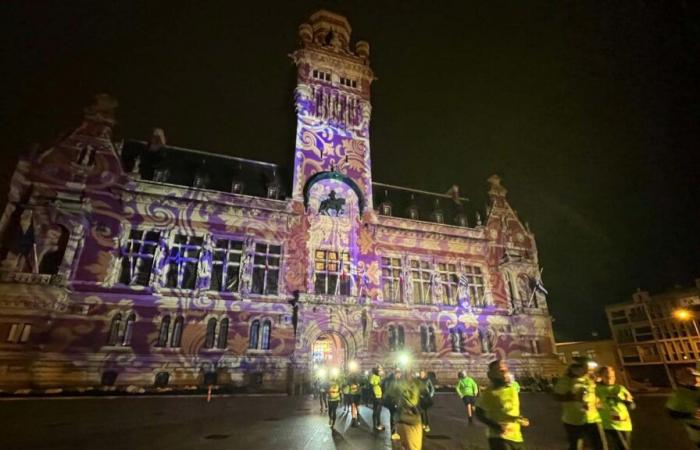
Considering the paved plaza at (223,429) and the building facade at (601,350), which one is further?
the building facade at (601,350)

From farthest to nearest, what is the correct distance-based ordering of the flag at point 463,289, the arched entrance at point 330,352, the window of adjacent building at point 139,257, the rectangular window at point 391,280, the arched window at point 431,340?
the flag at point 463,289 < the rectangular window at point 391,280 < the arched window at point 431,340 < the arched entrance at point 330,352 < the window of adjacent building at point 139,257

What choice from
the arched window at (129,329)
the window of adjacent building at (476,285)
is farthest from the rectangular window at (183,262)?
the window of adjacent building at (476,285)

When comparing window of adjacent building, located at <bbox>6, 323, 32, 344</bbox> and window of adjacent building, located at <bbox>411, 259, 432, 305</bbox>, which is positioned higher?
window of adjacent building, located at <bbox>411, 259, 432, 305</bbox>

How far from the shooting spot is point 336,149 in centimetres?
3066

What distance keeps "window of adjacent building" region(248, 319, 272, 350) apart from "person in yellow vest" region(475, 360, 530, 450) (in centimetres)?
1998

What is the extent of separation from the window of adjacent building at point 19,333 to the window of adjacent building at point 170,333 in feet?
21.6

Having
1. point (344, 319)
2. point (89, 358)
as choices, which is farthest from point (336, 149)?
point (89, 358)

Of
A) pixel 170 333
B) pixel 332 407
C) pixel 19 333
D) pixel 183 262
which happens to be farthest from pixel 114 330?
pixel 332 407

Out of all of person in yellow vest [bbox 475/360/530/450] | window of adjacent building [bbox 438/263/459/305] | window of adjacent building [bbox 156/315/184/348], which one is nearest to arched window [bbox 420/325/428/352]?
window of adjacent building [bbox 438/263/459/305]

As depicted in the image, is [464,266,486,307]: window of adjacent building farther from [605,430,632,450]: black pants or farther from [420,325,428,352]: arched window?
[605,430,632,450]: black pants

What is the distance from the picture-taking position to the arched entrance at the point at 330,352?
24862 mm

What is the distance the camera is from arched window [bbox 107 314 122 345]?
66.7 ft

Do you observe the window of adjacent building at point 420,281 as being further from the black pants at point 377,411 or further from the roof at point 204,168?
the black pants at point 377,411

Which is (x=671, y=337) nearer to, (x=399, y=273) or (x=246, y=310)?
(x=399, y=273)
